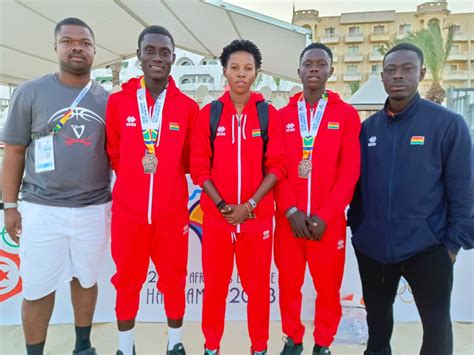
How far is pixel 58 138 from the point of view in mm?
2434

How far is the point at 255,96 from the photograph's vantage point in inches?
101

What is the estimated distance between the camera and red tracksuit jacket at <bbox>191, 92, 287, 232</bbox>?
2419 millimetres

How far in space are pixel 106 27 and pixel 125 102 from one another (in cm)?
618

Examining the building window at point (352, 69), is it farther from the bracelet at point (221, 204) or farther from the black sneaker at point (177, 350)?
the black sneaker at point (177, 350)

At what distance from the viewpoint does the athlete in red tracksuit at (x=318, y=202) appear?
8.05ft

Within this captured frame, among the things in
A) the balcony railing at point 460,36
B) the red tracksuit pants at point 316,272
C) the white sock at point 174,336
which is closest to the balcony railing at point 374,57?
the balcony railing at point 460,36

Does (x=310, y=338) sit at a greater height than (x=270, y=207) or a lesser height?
lesser

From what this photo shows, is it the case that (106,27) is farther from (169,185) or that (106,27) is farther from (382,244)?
(382,244)

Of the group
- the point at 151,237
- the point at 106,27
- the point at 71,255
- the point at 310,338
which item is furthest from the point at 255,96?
the point at 106,27

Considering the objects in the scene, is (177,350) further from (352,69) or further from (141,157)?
(352,69)

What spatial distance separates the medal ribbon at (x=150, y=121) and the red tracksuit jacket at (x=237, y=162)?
10.6 inches

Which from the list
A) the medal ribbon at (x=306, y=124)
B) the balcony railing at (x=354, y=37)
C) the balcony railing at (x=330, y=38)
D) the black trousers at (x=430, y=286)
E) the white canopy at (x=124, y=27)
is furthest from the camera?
the balcony railing at (x=330, y=38)

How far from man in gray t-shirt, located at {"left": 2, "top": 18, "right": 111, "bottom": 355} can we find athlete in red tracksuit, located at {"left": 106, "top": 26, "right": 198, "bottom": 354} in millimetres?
173

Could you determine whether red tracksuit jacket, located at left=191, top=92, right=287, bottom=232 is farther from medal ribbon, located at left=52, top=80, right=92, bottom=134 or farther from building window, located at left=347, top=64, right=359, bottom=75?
building window, located at left=347, top=64, right=359, bottom=75
